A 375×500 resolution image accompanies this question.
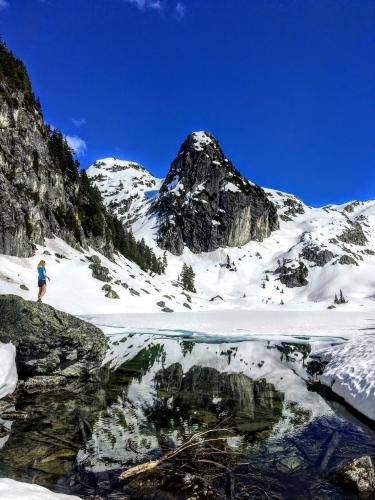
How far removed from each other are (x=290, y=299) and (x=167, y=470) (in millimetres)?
155481

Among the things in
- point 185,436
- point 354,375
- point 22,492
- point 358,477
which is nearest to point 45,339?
point 185,436

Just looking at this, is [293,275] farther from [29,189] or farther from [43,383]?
[43,383]

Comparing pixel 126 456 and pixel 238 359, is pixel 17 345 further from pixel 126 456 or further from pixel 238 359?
pixel 238 359

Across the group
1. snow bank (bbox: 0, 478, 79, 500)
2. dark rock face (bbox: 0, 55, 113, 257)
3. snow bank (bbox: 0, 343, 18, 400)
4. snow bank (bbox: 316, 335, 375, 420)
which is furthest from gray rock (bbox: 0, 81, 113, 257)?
snow bank (bbox: 0, 478, 79, 500)

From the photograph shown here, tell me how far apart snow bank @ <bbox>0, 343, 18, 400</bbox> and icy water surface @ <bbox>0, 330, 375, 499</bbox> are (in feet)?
1.90

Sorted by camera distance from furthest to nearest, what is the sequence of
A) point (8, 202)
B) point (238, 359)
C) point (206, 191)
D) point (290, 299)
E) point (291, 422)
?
point (206, 191), point (290, 299), point (8, 202), point (238, 359), point (291, 422)

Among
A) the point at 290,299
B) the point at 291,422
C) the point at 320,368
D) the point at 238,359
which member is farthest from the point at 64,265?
the point at 290,299

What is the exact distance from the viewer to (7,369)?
12445mm

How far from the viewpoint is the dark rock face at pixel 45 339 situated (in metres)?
13.9

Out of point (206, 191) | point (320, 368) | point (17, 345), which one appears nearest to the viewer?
point (17, 345)

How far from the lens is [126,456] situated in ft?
26.4

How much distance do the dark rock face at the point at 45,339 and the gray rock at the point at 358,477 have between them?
1127 cm

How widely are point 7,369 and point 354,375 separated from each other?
13.3 meters

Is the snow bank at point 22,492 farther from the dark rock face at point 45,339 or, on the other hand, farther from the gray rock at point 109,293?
the gray rock at point 109,293
